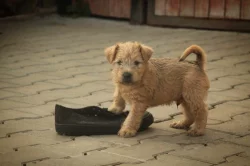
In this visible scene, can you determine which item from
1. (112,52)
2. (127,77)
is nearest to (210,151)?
(127,77)

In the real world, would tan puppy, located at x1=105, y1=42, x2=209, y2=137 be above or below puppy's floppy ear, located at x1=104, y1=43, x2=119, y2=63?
below

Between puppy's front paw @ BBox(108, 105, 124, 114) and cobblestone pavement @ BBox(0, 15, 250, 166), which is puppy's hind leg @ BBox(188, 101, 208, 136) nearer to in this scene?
cobblestone pavement @ BBox(0, 15, 250, 166)

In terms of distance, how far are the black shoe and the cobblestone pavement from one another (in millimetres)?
61

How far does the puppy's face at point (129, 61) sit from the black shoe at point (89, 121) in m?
0.35

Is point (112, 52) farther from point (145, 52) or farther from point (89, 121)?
point (89, 121)

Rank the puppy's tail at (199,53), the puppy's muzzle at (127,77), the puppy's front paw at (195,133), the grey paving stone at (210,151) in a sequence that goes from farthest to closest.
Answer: the puppy's tail at (199,53) < the puppy's front paw at (195,133) < the puppy's muzzle at (127,77) < the grey paving stone at (210,151)

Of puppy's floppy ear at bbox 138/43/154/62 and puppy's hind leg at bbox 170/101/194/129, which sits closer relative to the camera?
puppy's floppy ear at bbox 138/43/154/62

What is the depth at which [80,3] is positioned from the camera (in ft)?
39.3

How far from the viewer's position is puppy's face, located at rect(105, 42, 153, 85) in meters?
4.99

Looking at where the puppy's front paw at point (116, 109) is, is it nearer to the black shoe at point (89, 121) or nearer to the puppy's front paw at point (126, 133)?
the black shoe at point (89, 121)

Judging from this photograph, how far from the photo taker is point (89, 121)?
517 cm

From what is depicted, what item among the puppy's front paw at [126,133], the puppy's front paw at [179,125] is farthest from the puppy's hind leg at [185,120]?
the puppy's front paw at [126,133]

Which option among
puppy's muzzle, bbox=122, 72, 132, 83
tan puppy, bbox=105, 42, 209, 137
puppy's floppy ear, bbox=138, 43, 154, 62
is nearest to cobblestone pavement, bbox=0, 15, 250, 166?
tan puppy, bbox=105, 42, 209, 137

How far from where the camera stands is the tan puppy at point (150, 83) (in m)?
5.05
